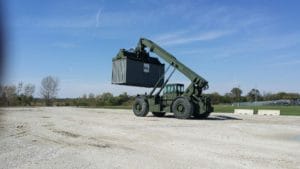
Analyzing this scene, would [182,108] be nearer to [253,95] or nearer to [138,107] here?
[138,107]

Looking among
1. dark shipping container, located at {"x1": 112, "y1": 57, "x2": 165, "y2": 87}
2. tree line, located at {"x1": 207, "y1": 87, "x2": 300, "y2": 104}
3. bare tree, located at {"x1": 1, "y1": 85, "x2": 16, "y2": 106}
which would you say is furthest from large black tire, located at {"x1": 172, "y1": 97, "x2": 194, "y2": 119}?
tree line, located at {"x1": 207, "y1": 87, "x2": 300, "y2": 104}

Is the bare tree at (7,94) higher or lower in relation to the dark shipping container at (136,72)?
lower

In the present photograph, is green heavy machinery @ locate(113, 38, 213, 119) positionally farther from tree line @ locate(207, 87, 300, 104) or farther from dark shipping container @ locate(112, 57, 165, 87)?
tree line @ locate(207, 87, 300, 104)

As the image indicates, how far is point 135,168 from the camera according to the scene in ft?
24.5

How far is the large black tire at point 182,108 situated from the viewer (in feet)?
81.7

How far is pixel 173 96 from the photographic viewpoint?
87.6 feet

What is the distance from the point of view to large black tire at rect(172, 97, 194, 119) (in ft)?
81.7

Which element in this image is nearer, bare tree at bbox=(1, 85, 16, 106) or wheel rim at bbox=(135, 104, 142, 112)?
bare tree at bbox=(1, 85, 16, 106)

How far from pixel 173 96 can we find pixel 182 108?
5.17 ft

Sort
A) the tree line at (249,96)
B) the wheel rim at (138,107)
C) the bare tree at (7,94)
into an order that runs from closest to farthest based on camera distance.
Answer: the bare tree at (7,94)
the wheel rim at (138,107)
the tree line at (249,96)

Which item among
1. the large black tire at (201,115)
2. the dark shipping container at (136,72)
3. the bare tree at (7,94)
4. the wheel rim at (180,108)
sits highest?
the dark shipping container at (136,72)

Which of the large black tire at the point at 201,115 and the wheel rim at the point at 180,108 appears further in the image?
the large black tire at the point at 201,115

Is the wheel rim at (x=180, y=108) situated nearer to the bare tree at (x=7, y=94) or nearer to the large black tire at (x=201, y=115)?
the large black tire at (x=201, y=115)

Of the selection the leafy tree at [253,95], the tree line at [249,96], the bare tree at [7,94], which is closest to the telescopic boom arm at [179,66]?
the bare tree at [7,94]
